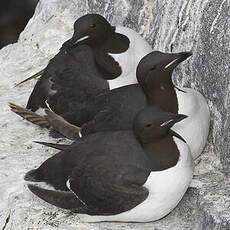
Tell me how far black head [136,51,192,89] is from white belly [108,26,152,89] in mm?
651

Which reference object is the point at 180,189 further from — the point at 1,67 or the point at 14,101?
the point at 1,67

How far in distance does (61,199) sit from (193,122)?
1.08 m

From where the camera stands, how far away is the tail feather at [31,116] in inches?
287

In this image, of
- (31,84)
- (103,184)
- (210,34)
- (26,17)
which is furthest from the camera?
(26,17)

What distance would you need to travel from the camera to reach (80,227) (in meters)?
6.25

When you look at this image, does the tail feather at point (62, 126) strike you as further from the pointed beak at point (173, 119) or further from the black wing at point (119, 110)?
the pointed beak at point (173, 119)

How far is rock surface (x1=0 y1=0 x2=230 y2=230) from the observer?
6262 millimetres

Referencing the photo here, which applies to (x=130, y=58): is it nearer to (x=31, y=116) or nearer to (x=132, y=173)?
(x=31, y=116)

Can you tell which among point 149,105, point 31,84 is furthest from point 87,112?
point 31,84

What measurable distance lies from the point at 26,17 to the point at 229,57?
290 inches

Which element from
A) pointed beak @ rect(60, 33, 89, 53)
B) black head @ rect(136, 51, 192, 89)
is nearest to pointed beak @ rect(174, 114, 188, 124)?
black head @ rect(136, 51, 192, 89)

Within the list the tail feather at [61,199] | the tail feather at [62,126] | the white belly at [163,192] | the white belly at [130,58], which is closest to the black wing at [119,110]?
the tail feather at [62,126]

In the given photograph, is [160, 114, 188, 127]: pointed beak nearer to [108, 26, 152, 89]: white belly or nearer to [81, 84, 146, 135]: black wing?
[81, 84, 146, 135]: black wing

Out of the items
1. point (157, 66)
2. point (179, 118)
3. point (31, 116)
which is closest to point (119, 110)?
point (157, 66)
